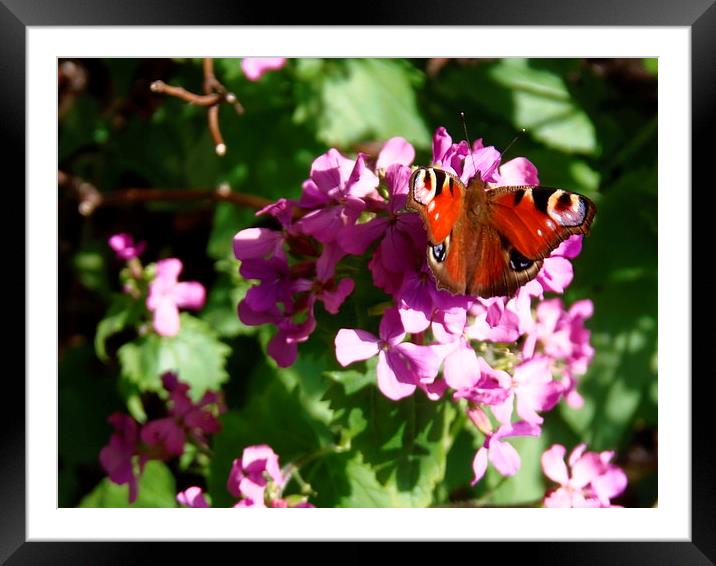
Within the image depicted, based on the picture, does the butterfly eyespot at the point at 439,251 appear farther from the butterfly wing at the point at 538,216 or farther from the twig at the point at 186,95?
the twig at the point at 186,95

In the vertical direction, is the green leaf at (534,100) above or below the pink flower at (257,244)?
above

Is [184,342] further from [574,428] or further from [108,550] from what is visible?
[574,428]

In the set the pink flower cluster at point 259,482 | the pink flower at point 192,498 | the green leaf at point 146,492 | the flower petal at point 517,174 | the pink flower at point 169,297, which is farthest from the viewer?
the pink flower at point 169,297

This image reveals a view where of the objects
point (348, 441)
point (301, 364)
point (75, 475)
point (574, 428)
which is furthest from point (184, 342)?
point (574, 428)

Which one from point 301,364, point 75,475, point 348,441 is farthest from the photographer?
point 75,475

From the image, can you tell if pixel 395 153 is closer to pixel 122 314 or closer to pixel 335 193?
pixel 335 193

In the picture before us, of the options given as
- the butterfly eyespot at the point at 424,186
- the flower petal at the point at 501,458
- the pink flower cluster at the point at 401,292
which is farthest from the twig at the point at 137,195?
the butterfly eyespot at the point at 424,186

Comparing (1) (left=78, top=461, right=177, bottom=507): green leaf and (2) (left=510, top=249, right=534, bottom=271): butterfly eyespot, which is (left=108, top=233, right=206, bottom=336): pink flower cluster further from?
(2) (left=510, top=249, right=534, bottom=271): butterfly eyespot
